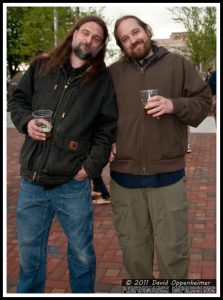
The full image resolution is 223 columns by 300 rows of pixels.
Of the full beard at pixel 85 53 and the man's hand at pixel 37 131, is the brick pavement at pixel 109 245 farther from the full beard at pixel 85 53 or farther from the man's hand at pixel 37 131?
the full beard at pixel 85 53

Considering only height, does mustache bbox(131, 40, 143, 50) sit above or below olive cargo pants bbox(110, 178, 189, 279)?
above

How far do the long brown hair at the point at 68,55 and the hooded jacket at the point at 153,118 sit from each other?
0.20m

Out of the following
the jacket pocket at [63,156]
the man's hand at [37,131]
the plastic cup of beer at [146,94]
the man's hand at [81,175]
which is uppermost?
the plastic cup of beer at [146,94]

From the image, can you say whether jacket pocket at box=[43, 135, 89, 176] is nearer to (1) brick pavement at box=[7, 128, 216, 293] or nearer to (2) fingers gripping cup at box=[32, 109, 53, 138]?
(2) fingers gripping cup at box=[32, 109, 53, 138]

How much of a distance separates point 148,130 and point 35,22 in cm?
2118

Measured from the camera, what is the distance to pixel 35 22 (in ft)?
74.0

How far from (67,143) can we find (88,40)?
0.74m

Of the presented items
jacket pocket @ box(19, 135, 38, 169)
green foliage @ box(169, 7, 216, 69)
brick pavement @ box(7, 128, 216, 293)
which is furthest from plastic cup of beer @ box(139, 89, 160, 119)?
green foliage @ box(169, 7, 216, 69)

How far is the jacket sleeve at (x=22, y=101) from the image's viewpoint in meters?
2.98

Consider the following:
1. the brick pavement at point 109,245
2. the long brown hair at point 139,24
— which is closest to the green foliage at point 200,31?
the brick pavement at point 109,245

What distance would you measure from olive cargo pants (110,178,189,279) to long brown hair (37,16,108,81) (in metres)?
0.86

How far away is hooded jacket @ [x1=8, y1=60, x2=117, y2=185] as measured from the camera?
2.86 metres

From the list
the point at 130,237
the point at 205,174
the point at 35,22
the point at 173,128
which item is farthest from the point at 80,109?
the point at 35,22

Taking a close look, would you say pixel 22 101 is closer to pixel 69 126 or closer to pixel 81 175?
pixel 69 126
